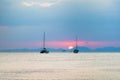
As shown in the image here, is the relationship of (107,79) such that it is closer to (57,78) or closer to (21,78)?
(57,78)

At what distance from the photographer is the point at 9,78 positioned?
88.3 m

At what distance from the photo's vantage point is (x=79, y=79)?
8631 cm

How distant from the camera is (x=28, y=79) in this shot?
86.4 meters

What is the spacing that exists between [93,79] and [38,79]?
13.4 metres

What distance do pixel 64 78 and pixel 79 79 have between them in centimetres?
452

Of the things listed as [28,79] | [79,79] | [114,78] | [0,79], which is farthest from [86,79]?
[0,79]

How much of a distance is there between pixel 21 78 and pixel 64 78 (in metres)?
10.7

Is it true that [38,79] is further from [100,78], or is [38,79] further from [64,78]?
[100,78]

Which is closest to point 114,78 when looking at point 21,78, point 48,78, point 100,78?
point 100,78

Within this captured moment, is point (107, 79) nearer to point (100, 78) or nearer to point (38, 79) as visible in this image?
point (100, 78)

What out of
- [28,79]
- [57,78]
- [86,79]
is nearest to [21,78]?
[28,79]

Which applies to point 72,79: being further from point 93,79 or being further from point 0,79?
point 0,79

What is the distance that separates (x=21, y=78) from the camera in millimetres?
88375

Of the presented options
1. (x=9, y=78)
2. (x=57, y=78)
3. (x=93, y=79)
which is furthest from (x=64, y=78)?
(x=9, y=78)
